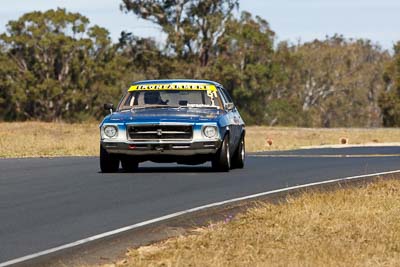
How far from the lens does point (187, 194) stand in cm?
1523

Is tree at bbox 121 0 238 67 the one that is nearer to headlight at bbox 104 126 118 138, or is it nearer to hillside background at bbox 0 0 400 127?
hillside background at bbox 0 0 400 127

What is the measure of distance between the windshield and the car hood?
40 cm

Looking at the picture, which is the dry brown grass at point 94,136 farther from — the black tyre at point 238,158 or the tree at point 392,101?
the tree at point 392,101

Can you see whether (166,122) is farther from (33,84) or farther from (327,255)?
(33,84)

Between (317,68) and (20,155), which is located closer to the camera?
(20,155)

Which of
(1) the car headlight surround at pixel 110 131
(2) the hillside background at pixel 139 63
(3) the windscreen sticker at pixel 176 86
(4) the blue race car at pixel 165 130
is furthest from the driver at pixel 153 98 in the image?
(2) the hillside background at pixel 139 63

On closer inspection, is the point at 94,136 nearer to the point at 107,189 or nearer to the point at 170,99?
the point at 170,99

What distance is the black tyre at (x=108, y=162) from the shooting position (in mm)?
19016

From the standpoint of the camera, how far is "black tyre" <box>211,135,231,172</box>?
62.6ft

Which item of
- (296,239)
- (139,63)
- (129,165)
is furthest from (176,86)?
(139,63)

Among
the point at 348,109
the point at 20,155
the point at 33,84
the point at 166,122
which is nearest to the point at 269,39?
the point at 33,84

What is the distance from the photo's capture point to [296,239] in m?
10.4

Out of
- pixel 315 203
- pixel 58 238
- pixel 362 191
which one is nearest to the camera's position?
pixel 58 238

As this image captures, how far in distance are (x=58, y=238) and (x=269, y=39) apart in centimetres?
7147
